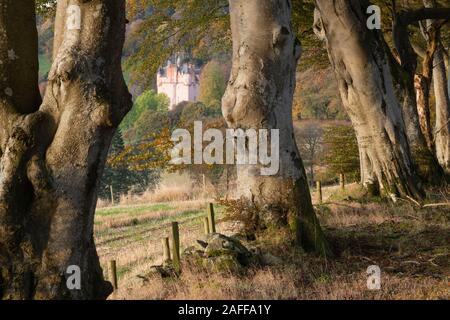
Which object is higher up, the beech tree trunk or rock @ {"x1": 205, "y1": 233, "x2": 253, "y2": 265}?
the beech tree trunk

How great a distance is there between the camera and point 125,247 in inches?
560

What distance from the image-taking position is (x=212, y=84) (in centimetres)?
9250

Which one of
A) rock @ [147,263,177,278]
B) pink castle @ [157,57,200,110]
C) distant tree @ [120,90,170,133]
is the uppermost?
pink castle @ [157,57,200,110]

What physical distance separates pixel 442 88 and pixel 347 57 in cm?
1104

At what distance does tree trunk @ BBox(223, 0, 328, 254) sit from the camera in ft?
23.5

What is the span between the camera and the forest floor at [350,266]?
17.8 ft

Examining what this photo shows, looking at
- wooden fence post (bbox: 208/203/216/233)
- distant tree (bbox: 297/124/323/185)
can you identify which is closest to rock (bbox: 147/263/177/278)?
wooden fence post (bbox: 208/203/216/233)

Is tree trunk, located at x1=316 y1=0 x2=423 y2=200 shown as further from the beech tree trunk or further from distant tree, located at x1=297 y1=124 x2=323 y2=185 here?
distant tree, located at x1=297 y1=124 x2=323 y2=185

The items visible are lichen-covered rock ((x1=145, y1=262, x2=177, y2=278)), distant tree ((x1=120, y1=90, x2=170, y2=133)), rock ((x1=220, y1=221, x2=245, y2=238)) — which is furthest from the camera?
distant tree ((x1=120, y1=90, x2=170, y2=133))

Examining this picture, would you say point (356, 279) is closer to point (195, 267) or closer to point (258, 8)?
point (195, 267)

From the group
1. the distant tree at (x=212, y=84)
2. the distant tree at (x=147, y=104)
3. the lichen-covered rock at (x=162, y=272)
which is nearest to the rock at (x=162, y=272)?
the lichen-covered rock at (x=162, y=272)

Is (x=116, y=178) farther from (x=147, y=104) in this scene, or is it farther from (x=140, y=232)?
(x=147, y=104)

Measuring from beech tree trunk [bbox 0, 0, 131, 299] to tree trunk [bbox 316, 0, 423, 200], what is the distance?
7196 mm
